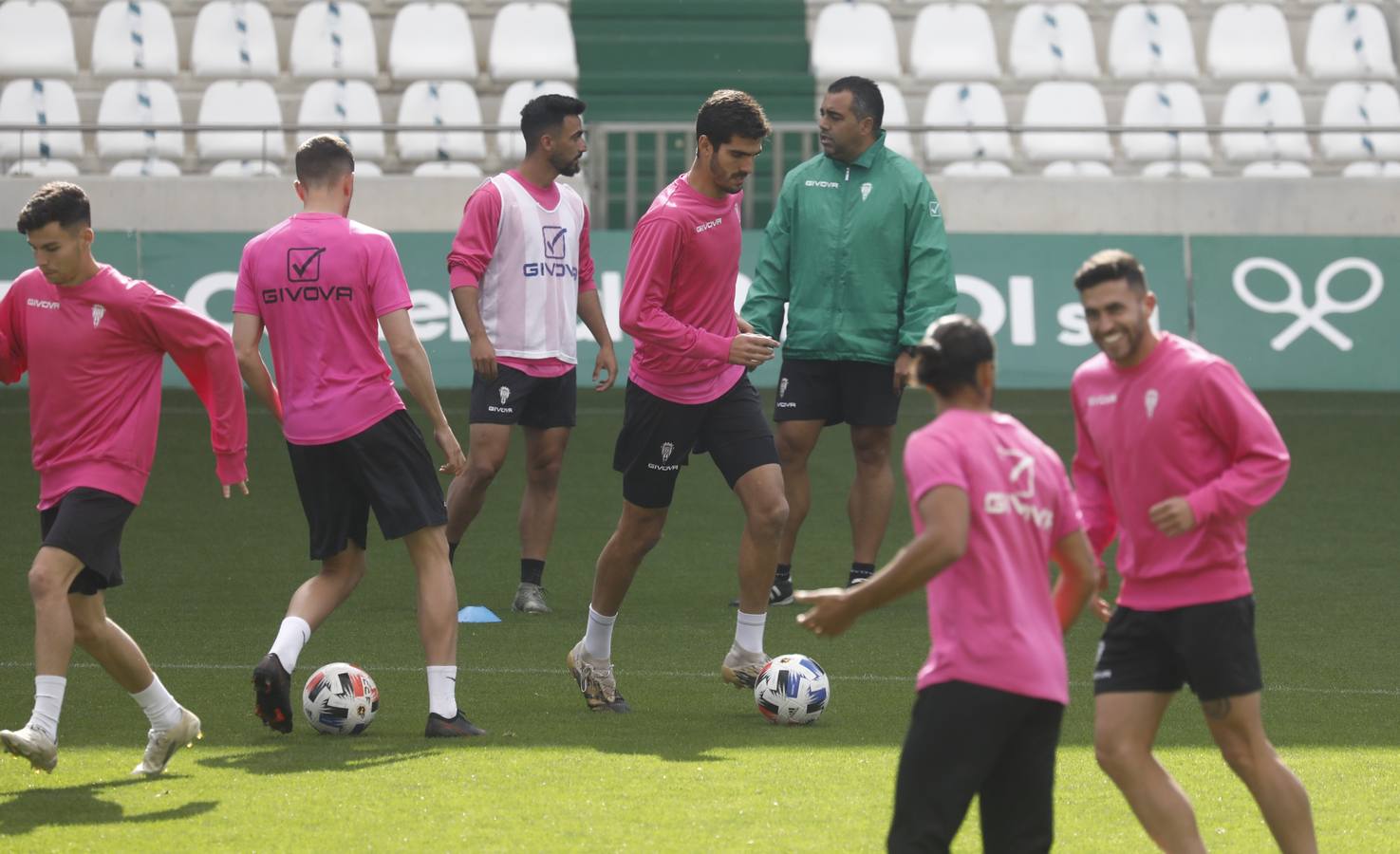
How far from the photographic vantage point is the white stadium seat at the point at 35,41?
18891mm

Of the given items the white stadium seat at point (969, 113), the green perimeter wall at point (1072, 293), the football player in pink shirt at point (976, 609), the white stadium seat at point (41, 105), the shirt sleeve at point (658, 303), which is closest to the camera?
the football player in pink shirt at point (976, 609)

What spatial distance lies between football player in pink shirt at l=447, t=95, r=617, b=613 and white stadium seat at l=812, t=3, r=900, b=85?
444 inches

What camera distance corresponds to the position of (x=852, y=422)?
8.81 m

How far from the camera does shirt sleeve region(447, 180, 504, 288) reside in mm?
8484

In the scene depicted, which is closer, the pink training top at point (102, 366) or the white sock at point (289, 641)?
the pink training top at point (102, 366)

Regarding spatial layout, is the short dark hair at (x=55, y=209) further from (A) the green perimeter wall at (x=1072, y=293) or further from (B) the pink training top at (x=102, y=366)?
(A) the green perimeter wall at (x=1072, y=293)

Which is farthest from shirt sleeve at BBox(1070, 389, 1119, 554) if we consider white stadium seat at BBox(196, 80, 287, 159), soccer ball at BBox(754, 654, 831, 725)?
white stadium seat at BBox(196, 80, 287, 159)

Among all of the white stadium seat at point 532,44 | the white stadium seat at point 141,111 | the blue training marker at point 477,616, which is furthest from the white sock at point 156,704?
the white stadium seat at point 532,44

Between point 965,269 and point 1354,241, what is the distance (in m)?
3.12

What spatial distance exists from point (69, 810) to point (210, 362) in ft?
4.48

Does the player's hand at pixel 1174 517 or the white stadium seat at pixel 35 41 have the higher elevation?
the white stadium seat at pixel 35 41

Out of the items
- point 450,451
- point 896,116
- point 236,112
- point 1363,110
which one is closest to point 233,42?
point 236,112

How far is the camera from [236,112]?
18.6 m

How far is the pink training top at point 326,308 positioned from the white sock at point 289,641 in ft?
1.91
